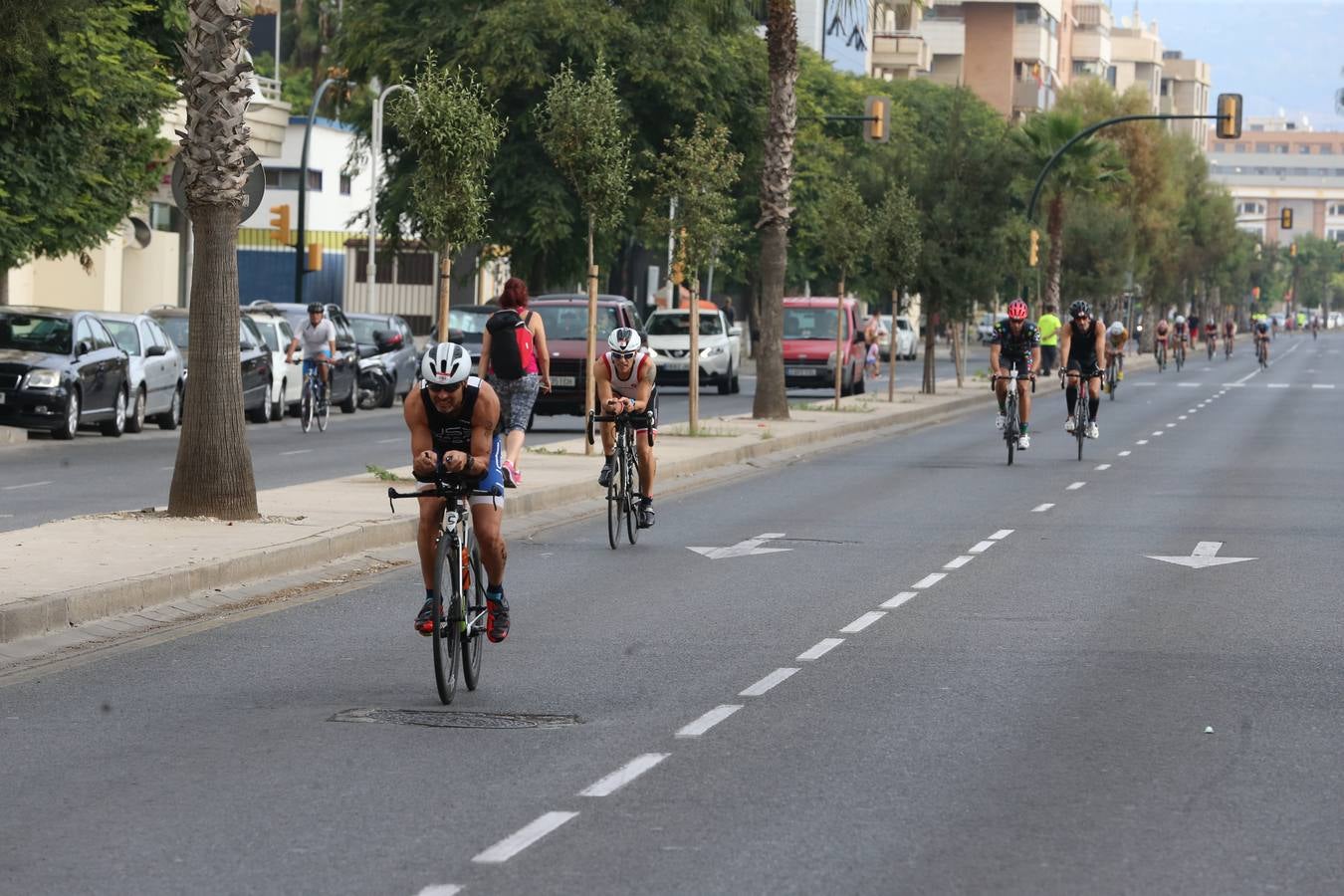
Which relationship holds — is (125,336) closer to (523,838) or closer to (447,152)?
(447,152)

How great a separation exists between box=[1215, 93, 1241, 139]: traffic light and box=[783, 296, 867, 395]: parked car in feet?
29.8

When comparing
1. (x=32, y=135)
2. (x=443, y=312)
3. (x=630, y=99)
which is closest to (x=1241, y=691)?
(x=443, y=312)

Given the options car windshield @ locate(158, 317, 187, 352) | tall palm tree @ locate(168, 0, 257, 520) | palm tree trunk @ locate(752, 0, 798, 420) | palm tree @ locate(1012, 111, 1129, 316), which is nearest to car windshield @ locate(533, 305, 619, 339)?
palm tree trunk @ locate(752, 0, 798, 420)

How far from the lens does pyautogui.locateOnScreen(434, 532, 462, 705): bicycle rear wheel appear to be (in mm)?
10203

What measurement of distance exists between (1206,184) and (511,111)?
7931 cm

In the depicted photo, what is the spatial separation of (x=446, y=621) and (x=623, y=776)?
6.39 ft

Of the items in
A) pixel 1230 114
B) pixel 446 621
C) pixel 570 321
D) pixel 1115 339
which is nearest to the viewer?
pixel 446 621

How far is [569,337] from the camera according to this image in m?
35.2

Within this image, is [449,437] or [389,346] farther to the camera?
[389,346]

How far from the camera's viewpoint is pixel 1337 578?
16172 mm

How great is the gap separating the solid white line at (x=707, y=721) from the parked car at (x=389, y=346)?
31387 millimetres

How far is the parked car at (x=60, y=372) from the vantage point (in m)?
29.3

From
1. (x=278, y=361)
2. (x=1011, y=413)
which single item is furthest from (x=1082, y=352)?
(x=278, y=361)

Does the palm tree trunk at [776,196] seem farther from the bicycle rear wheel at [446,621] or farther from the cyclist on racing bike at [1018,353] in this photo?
the bicycle rear wheel at [446,621]
